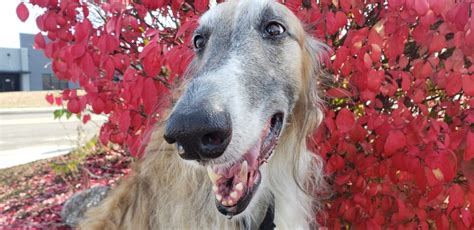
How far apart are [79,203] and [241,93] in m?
4.24

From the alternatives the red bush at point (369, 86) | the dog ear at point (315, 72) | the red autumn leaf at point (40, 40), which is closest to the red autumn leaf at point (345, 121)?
the red bush at point (369, 86)

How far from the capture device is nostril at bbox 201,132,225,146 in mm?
1652

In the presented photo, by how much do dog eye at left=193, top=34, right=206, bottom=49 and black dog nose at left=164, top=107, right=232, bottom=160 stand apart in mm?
1001

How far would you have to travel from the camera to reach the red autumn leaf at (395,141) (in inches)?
91.1

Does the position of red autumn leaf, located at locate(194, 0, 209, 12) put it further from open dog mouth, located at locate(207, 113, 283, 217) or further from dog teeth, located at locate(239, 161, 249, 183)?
dog teeth, located at locate(239, 161, 249, 183)

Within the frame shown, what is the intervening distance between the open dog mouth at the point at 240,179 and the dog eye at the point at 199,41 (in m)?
0.71

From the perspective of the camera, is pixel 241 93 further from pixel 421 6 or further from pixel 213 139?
pixel 421 6

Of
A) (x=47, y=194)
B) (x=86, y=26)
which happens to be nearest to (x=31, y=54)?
(x=47, y=194)

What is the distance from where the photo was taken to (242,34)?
240cm

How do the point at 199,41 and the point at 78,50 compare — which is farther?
the point at 199,41

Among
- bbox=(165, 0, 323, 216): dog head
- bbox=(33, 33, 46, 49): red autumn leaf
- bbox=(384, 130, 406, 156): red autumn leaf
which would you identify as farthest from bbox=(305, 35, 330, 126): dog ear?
bbox=(33, 33, 46, 49): red autumn leaf

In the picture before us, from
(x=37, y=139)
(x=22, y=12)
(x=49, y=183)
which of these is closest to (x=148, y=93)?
(x=22, y=12)

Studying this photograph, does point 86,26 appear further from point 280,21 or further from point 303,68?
point 303,68

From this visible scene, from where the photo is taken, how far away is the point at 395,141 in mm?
2314
